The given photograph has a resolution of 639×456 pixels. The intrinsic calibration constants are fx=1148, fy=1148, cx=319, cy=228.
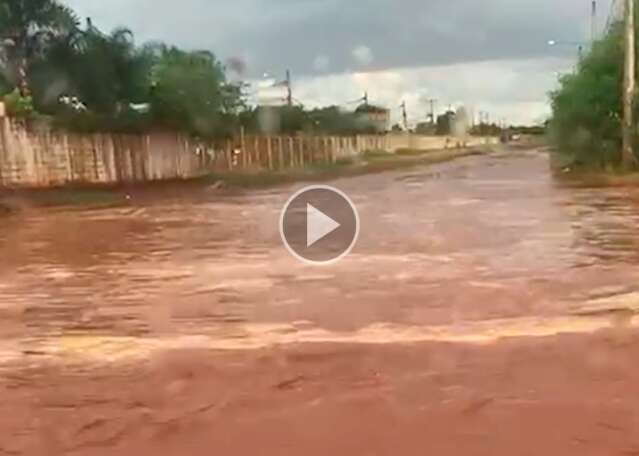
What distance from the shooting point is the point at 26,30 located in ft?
136

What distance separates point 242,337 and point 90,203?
24.2 m

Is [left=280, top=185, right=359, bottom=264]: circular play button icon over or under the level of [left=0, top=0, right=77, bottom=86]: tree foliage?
under

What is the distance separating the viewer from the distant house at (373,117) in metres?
71.8

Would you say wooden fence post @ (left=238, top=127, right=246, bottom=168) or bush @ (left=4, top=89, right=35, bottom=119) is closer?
bush @ (left=4, top=89, right=35, bottom=119)

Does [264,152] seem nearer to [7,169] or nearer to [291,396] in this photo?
[7,169]

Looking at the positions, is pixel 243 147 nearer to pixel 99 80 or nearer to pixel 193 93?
pixel 193 93

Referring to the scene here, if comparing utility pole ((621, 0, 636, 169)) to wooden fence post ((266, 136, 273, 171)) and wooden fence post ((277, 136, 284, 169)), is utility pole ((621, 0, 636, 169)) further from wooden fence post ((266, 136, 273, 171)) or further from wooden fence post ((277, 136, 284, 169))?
wooden fence post ((277, 136, 284, 169))

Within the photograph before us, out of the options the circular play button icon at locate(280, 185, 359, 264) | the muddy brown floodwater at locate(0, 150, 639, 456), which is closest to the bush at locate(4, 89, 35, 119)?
the circular play button icon at locate(280, 185, 359, 264)

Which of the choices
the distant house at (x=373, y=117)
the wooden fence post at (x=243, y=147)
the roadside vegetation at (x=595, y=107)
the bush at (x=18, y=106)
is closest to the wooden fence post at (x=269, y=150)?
the wooden fence post at (x=243, y=147)

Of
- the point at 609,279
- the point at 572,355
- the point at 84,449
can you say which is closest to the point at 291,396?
the point at 84,449

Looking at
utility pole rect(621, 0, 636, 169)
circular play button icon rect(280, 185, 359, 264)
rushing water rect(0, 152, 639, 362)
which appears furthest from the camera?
utility pole rect(621, 0, 636, 169)

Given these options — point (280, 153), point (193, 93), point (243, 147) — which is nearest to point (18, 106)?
point (193, 93)

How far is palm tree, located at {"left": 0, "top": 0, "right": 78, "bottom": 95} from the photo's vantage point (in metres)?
40.8

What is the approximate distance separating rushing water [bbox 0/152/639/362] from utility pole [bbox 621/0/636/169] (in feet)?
40.6
